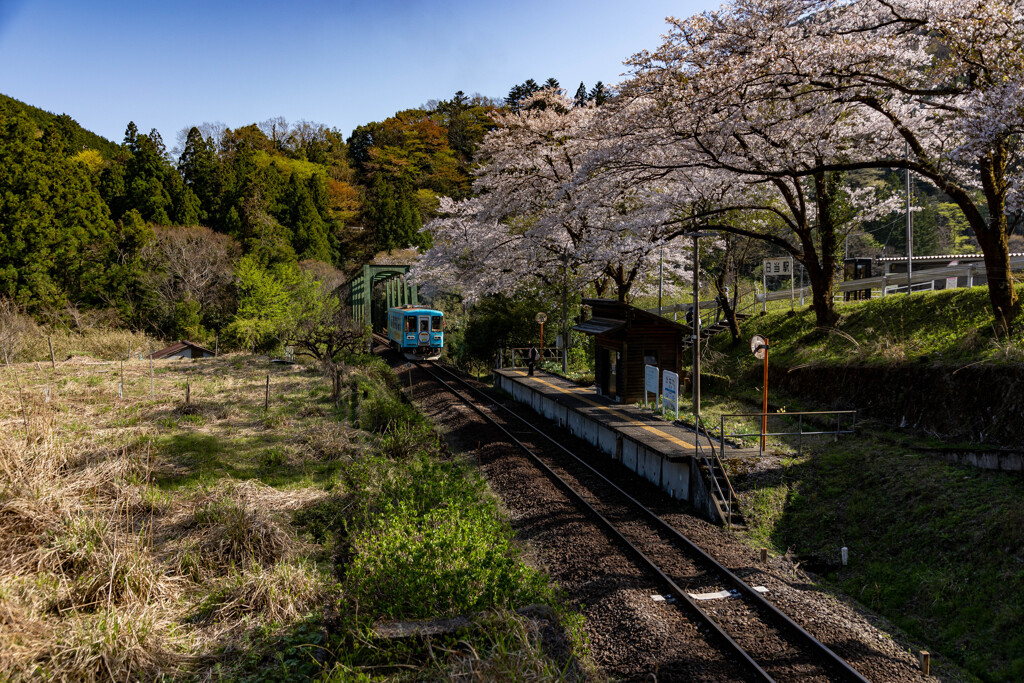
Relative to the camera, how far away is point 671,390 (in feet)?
47.0

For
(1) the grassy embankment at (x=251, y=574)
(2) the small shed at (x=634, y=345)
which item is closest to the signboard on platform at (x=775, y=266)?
(2) the small shed at (x=634, y=345)

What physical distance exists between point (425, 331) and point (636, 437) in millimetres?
19095

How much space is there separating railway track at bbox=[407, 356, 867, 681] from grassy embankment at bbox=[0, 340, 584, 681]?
167 cm

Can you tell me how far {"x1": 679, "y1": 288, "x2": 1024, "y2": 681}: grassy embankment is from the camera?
7.00 metres

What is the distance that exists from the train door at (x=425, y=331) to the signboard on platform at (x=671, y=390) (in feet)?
56.8

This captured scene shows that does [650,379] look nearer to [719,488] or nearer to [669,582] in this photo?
[719,488]

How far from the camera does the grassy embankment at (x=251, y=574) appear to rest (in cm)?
557

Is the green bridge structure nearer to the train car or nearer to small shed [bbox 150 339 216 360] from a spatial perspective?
the train car

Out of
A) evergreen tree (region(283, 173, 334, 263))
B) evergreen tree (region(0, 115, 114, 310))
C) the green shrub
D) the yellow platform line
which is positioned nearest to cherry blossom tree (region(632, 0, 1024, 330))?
the yellow platform line

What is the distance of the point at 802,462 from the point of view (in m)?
11.7

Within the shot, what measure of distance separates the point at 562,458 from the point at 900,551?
6826mm

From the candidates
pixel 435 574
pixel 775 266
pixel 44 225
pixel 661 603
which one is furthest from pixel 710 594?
pixel 44 225

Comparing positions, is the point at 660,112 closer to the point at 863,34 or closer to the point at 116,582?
the point at 863,34

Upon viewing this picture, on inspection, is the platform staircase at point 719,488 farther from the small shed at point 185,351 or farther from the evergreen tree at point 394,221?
the evergreen tree at point 394,221
